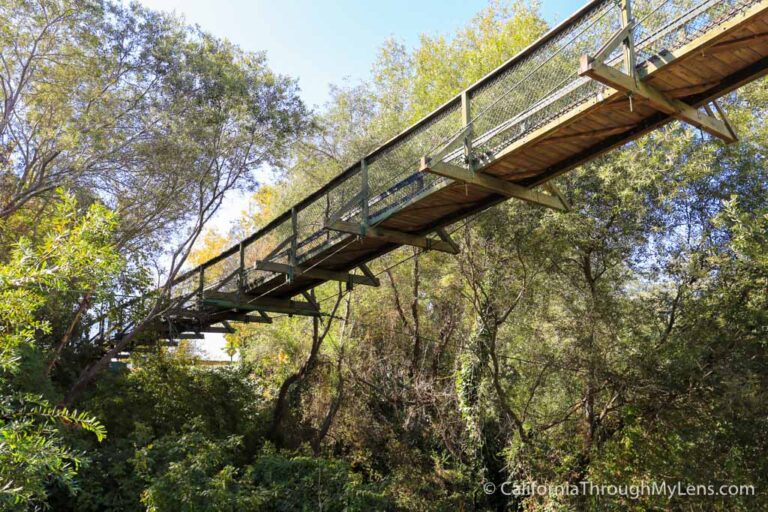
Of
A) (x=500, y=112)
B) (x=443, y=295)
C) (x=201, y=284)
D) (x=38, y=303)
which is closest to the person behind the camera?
(x=38, y=303)

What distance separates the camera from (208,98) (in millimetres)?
6980

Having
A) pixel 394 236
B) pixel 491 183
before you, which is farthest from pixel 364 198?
pixel 491 183

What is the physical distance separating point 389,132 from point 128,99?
4.19 meters

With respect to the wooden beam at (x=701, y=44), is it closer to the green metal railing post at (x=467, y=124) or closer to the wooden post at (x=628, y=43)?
the wooden post at (x=628, y=43)

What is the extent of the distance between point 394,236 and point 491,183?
1.32 metres

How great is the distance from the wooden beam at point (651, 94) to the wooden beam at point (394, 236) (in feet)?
8.76

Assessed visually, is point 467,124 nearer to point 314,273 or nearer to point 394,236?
point 394,236

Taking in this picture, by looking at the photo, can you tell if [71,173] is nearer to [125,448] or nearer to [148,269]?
[148,269]

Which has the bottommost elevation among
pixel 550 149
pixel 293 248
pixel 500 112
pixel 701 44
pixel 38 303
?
pixel 38 303

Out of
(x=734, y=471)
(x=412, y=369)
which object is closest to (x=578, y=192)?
(x=734, y=471)

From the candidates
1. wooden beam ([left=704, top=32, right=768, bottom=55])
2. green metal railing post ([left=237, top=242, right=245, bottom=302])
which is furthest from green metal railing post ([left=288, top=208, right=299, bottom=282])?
wooden beam ([left=704, top=32, right=768, bottom=55])

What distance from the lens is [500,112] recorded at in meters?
5.20

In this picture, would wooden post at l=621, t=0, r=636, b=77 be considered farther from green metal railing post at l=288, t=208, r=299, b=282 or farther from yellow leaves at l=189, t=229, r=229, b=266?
yellow leaves at l=189, t=229, r=229, b=266

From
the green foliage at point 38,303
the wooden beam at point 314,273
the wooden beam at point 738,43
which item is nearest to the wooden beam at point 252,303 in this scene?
the wooden beam at point 314,273
